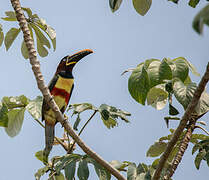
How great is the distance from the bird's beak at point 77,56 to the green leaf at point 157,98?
6.15 ft

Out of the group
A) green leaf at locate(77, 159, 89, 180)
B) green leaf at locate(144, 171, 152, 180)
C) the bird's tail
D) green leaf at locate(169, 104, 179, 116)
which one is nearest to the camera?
green leaf at locate(169, 104, 179, 116)

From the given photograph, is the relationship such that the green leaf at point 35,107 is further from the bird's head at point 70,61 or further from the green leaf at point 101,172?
the bird's head at point 70,61

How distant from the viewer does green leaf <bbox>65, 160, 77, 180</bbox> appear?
2.45m

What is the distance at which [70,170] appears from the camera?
2479 millimetres

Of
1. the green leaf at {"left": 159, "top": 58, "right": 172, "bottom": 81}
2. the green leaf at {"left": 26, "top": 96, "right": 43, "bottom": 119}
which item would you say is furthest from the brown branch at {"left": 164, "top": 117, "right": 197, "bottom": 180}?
the green leaf at {"left": 26, "top": 96, "right": 43, "bottom": 119}

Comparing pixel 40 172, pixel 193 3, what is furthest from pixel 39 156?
pixel 193 3

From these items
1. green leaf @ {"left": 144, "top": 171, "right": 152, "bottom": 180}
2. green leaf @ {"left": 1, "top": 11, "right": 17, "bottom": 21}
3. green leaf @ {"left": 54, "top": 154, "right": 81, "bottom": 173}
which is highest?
green leaf @ {"left": 1, "top": 11, "right": 17, "bottom": 21}

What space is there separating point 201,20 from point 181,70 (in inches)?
59.3

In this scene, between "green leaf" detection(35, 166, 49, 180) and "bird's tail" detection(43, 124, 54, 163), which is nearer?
"green leaf" detection(35, 166, 49, 180)

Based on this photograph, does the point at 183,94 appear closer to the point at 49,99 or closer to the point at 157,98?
the point at 157,98

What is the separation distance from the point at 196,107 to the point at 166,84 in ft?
0.75

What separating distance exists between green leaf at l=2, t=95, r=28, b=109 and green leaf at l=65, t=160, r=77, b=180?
0.70 metres

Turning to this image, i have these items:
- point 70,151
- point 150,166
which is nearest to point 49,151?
point 70,151

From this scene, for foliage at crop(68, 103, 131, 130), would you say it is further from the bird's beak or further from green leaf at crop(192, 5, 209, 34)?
green leaf at crop(192, 5, 209, 34)
